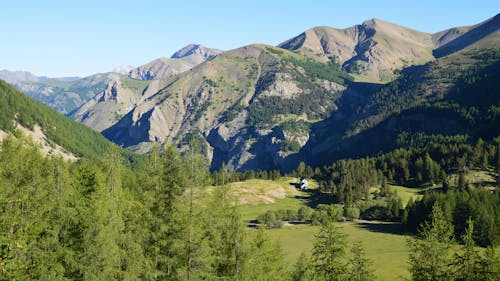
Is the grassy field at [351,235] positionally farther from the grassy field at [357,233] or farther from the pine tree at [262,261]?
the pine tree at [262,261]

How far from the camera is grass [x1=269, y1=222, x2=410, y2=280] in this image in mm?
88875

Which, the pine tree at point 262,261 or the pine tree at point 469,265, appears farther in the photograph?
the pine tree at point 262,261

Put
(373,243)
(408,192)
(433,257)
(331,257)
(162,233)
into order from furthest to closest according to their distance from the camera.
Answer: (408,192) < (373,243) < (162,233) < (331,257) < (433,257)

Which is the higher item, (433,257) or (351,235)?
(433,257)

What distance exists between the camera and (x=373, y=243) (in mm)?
117812

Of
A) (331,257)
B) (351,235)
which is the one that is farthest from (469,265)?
(351,235)

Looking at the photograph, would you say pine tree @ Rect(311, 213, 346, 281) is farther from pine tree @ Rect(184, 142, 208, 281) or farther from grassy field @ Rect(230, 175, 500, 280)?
grassy field @ Rect(230, 175, 500, 280)

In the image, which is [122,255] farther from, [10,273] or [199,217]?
[10,273]

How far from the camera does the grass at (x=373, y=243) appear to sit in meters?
88.9

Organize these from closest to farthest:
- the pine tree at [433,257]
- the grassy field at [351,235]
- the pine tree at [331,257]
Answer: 1. the pine tree at [433,257]
2. the pine tree at [331,257]
3. the grassy field at [351,235]

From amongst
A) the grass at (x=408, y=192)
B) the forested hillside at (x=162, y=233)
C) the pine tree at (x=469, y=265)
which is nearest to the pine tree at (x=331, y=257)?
the forested hillside at (x=162, y=233)

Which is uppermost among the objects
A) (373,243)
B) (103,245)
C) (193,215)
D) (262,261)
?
(193,215)

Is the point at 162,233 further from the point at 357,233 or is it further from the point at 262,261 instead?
the point at 357,233

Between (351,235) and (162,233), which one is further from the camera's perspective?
(351,235)
